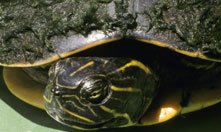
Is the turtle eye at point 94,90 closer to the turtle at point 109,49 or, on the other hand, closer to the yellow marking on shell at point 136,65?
the turtle at point 109,49

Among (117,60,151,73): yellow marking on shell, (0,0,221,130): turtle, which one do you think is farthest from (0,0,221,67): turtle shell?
(117,60,151,73): yellow marking on shell

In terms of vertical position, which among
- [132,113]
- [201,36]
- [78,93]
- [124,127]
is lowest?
[124,127]

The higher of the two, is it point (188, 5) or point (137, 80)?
point (188, 5)

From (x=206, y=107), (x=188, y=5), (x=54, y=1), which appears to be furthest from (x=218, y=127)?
(x=54, y=1)

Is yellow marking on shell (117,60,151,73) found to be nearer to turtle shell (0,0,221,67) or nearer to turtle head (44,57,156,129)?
turtle head (44,57,156,129)

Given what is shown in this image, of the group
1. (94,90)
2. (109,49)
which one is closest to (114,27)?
(109,49)

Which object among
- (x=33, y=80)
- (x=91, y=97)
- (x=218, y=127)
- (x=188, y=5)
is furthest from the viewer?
(x=33, y=80)

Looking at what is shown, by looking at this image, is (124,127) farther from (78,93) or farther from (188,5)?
(188,5)

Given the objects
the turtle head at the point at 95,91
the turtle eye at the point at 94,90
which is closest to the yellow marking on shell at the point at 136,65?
the turtle head at the point at 95,91
